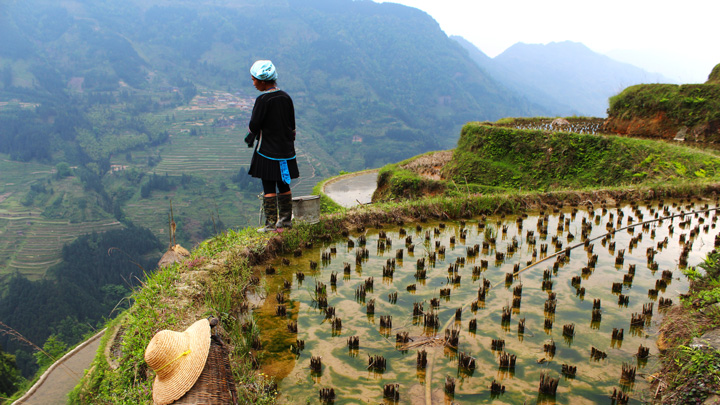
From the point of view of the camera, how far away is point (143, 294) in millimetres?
4176

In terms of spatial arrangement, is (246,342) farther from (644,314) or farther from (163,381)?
(644,314)

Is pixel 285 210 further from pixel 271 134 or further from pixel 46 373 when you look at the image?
pixel 46 373

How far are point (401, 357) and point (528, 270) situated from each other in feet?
9.23

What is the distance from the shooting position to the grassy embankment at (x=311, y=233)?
138 inches

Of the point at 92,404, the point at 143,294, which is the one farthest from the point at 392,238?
the point at 92,404

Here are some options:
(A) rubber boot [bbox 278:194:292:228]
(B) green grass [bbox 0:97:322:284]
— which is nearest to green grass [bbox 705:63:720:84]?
(A) rubber boot [bbox 278:194:292:228]

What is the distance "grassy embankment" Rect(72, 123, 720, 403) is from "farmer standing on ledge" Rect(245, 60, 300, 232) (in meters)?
0.78

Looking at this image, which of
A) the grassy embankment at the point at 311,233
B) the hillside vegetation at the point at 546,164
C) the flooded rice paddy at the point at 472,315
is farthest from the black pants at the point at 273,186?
the hillside vegetation at the point at 546,164

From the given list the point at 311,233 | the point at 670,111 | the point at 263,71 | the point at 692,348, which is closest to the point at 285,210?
the point at 311,233

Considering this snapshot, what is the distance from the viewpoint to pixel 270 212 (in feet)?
21.3

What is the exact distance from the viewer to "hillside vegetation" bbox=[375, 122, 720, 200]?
15516 mm

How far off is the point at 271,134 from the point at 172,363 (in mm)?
3895

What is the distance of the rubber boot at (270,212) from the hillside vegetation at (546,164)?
27.3 ft

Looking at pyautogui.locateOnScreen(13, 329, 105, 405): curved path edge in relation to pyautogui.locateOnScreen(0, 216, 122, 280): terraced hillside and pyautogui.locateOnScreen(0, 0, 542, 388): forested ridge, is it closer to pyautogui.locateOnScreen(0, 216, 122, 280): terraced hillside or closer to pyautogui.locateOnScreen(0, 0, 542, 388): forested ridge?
pyautogui.locateOnScreen(0, 0, 542, 388): forested ridge
